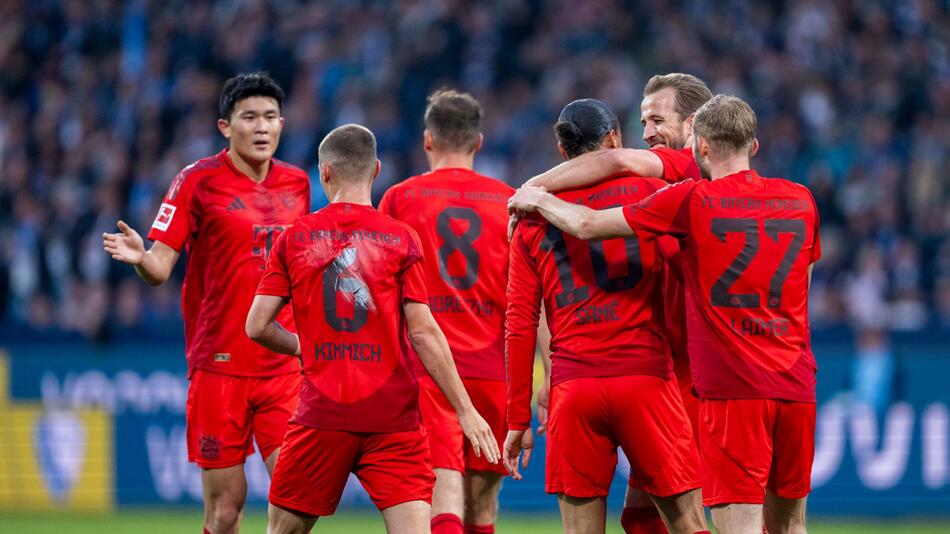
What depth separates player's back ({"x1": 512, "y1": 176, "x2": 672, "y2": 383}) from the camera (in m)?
6.44

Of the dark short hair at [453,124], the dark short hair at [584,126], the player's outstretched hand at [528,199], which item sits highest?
the dark short hair at [453,124]

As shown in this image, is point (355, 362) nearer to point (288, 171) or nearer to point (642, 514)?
point (642, 514)

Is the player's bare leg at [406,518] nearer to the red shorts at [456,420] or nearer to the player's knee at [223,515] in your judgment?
the red shorts at [456,420]

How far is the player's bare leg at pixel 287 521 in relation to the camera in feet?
20.8

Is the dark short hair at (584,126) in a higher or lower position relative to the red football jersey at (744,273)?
higher

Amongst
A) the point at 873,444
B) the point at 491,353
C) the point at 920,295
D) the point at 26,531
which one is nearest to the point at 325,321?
the point at 491,353

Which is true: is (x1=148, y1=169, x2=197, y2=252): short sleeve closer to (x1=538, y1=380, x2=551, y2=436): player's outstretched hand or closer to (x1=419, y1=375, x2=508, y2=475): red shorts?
(x1=419, y1=375, x2=508, y2=475): red shorts

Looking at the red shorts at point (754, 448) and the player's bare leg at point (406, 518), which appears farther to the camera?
the player's bare leg at point (406, 518)

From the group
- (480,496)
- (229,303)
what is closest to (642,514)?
(480,496)

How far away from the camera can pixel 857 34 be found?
18.7 meters

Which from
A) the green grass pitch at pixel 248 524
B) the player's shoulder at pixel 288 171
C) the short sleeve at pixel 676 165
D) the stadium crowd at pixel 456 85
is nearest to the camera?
the short sleeve at pixel 676 165

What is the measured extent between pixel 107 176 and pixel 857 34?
1014 centimetres

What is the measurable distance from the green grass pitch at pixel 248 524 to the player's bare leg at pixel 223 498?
4350 millimetres

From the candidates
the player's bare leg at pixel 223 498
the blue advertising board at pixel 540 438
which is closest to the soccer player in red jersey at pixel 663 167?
the player's bare leg at pixel 223 498
